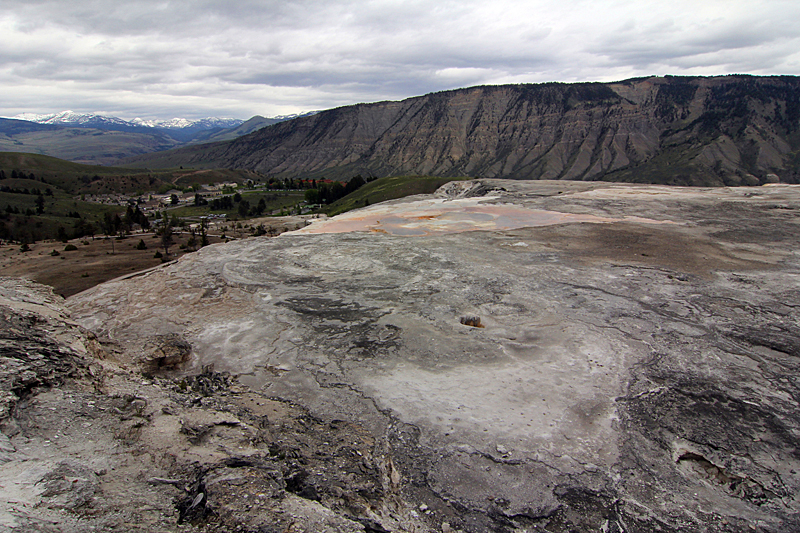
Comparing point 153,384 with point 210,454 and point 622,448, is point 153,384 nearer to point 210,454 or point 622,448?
point 210,454

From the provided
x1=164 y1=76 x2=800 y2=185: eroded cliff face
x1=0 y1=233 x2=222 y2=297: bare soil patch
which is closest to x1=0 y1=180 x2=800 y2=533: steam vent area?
x1=0 y1=233 x2=222 y2=297: bare soil patch

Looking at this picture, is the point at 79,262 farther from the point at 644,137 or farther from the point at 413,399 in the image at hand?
the point at 644,137

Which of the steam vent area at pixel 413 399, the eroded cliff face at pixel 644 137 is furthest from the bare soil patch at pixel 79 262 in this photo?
the eroded cliff face at pixel 644 137

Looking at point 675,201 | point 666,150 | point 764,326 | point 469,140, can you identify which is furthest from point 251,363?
point 469,140

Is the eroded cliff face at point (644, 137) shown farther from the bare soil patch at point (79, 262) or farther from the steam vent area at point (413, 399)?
the steam vent area at point (413, 399)

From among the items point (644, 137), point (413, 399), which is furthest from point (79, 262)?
point (644, 137)

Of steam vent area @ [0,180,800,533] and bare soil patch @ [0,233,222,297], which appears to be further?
bare soil patch @ [0,233,222,297]

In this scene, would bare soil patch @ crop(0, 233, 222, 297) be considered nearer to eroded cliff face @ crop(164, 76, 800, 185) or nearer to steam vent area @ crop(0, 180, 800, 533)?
steam vent area @ crop(0, 180, 800, 533)

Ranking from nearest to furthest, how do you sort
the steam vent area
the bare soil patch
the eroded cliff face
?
the steam vent area
the bare soil patch
the eroded cliff face
